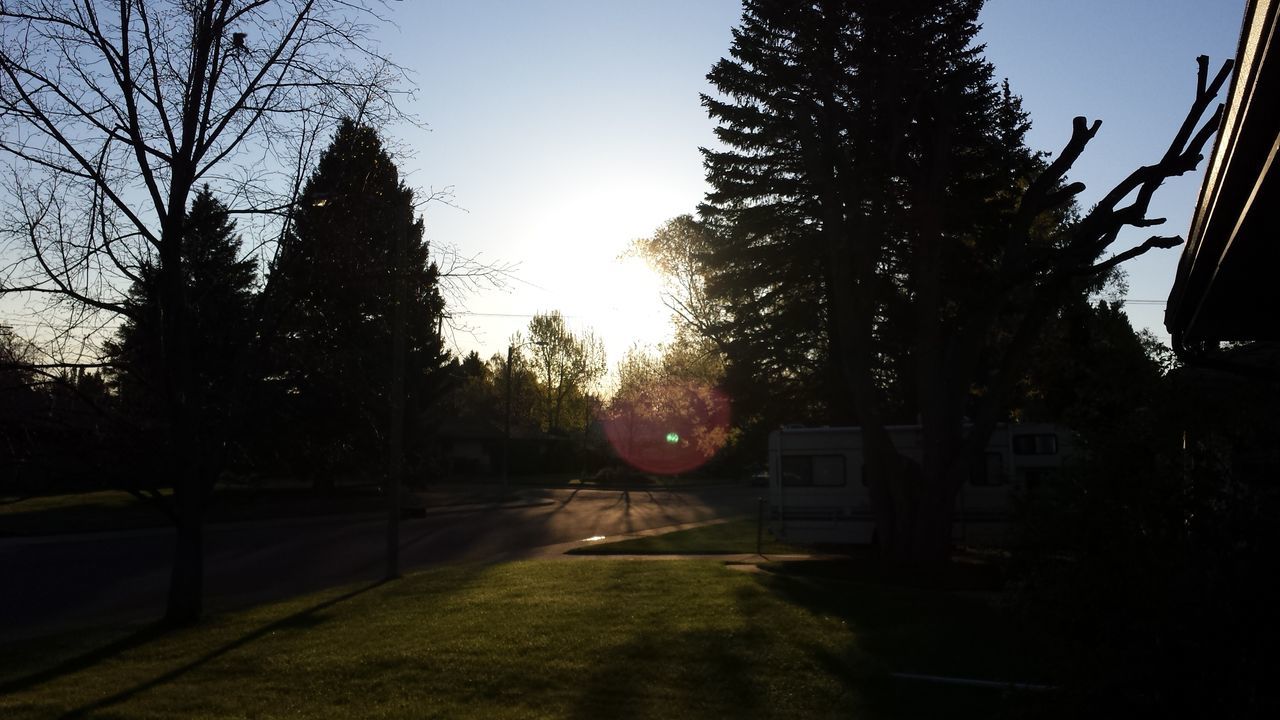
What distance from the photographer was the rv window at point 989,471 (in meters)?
22.5

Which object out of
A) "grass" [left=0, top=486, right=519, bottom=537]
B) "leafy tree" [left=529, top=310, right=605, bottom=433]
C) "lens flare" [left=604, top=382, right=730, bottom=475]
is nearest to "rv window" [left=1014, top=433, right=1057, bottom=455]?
"grass" [left=0, top=486, right=519, bottom=537]

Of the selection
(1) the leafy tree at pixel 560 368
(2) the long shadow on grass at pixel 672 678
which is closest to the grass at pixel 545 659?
(2) the long shadow on grass at pixel 672 678

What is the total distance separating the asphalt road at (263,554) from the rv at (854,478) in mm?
Answer: 6042

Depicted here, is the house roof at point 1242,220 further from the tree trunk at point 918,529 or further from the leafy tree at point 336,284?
the tree trunk at point 918,529

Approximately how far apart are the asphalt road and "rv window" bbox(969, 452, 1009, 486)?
32.9 feet

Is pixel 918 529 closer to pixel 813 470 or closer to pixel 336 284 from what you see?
pixel 813 470

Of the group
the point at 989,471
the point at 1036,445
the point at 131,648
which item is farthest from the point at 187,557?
the point at 1036,445

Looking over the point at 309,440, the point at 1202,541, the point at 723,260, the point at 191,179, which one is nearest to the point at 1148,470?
the point at 1202,541

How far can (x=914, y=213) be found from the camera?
1822 centimetres

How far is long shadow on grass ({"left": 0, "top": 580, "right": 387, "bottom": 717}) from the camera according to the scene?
29.0 ft

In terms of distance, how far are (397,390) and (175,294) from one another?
564cm

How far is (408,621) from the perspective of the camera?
41.7ft

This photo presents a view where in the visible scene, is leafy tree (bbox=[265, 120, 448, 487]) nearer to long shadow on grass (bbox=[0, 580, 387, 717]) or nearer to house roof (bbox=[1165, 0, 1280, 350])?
long shadow on grass (bbox=[0, 580, 387, 717])

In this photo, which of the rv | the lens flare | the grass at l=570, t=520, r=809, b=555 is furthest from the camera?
the lens flare
